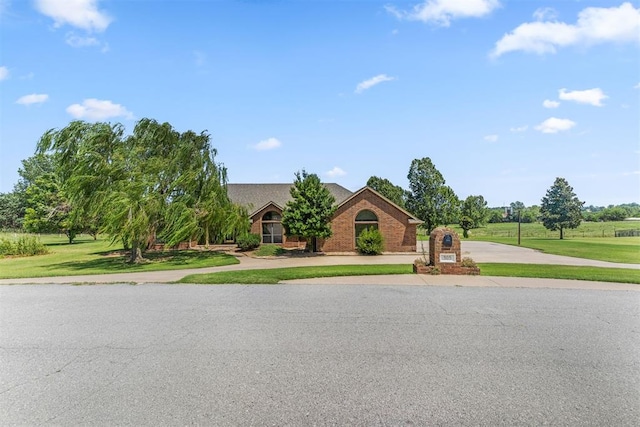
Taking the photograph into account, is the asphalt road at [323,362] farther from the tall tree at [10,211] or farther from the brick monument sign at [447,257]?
the tall tree at [10,211]

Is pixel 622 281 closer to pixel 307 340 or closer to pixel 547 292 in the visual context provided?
pixel 547 292

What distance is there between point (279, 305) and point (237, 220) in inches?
548

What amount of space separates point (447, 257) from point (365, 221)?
39.7 feet

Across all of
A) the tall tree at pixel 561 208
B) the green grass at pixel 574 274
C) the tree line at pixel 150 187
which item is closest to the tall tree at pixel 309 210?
the tree line at pixel 150 187

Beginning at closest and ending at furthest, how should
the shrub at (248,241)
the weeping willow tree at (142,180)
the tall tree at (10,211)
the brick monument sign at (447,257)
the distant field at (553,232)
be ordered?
the brick monument sign at (447,257) < the weeping willow tree at (142,180) < the shrub at (248,241) < the distant field at (553,232) < the tall tree at (10,211)

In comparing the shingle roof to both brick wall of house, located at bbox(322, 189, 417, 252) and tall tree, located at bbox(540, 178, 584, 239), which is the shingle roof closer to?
brick wall of house, located at bbox(322, 189, 417, 252)

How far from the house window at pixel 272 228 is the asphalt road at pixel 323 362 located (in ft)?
65.4

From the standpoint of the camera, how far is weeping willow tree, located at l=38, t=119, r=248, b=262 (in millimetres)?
18094

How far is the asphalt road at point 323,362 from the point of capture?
3787 mm

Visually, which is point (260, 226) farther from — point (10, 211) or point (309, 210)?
point (10, 211)

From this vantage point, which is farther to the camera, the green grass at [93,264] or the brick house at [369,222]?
the brick house at [369,222]

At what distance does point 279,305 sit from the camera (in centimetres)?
875

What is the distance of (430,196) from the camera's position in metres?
38.2

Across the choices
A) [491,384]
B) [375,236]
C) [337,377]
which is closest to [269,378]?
[337,377]
